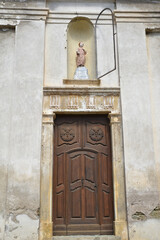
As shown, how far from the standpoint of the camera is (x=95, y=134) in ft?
22.9

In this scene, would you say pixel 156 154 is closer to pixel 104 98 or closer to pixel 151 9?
pixel 104 98

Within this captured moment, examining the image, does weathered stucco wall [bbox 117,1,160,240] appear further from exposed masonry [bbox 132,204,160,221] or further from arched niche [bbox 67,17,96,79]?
arched niche [bbox 67,17,96,79]

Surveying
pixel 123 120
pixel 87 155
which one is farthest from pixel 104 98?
pixel 87 155

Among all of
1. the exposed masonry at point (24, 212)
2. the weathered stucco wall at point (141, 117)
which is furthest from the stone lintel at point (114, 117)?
the exposed masonry at point (24, 212)

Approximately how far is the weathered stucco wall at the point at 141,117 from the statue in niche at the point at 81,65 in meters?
0.95

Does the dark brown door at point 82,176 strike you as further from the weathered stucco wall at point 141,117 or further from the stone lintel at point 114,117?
the weathered stucco wall at point 141,117

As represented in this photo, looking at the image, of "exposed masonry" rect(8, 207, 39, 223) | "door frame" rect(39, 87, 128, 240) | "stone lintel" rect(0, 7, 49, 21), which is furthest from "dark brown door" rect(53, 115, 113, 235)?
"stone lintel" rect(0, 7, 49, 21)

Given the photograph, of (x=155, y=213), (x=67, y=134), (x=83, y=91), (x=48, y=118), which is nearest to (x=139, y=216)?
(x=155, y=213)

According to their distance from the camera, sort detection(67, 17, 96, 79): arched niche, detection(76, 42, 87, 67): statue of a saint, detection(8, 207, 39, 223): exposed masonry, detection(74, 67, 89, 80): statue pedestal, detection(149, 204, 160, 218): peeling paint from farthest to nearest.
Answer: detection(67, 17, 96, 79): arched niche < detection(76, 42, 87, 67): statue of a saint < detection(74, 67, 89, 80): statue pedestal < detection(149, 204, 160, 218): peeling paint < detection(8, 207, 39, 223): exposed masonry

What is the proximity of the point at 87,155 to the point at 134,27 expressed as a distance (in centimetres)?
355

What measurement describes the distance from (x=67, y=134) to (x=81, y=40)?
2795mm

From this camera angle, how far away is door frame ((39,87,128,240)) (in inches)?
244

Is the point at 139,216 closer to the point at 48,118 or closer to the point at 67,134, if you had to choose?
the point at 67,134

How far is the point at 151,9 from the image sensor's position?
25.0 feet
